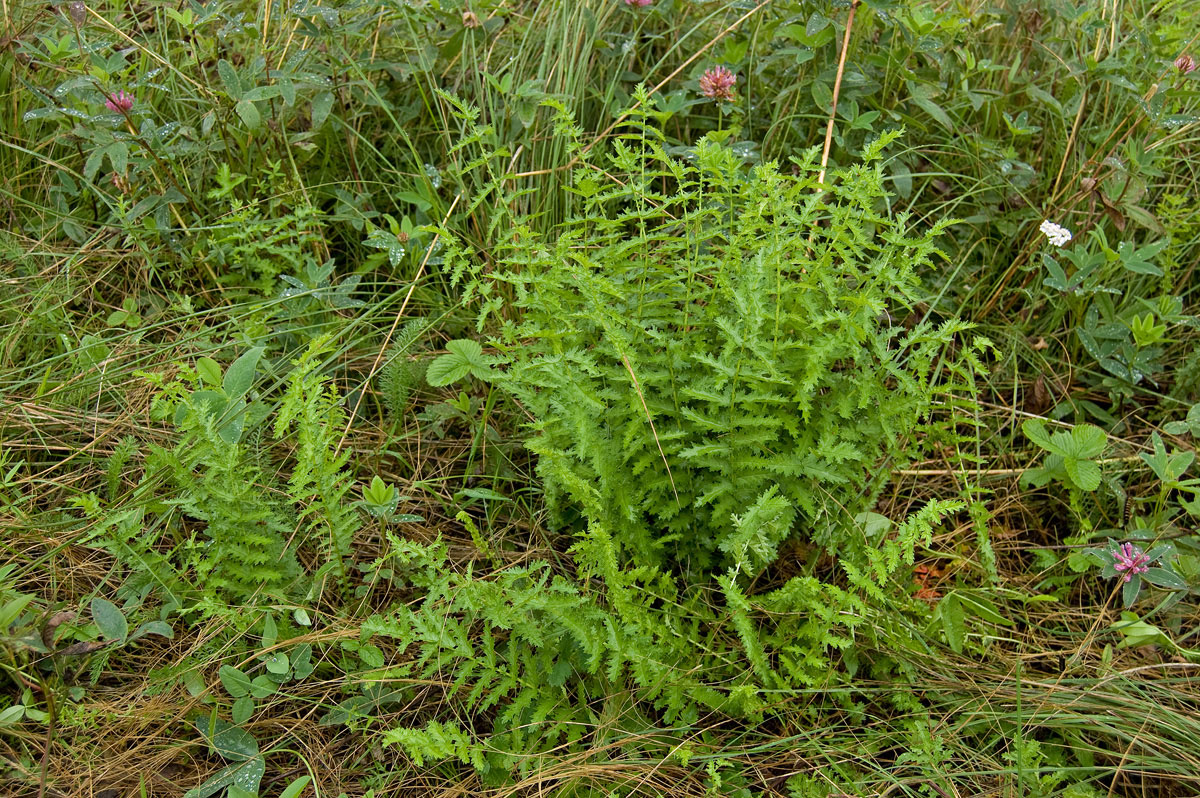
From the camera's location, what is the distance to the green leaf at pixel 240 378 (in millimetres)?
2020

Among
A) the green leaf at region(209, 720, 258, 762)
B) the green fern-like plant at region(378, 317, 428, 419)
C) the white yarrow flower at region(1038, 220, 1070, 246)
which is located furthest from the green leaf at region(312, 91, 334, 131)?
the white yarrow flower at region(1038, 220, 1070, 246)

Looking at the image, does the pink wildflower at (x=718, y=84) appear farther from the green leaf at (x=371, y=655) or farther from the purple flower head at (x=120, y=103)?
the green leaf at (x=371, y=655)

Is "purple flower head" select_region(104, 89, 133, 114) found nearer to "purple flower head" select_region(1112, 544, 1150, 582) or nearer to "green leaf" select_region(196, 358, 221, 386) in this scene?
"green leaf" select_region(196, 358, 221, 386)

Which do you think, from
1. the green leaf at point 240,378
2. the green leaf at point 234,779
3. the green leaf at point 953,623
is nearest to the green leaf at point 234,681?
the green leaf at point 234,779

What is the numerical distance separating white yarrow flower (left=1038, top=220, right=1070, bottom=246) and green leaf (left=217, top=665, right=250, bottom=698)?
2.23 meters

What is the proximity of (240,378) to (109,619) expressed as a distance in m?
0.56

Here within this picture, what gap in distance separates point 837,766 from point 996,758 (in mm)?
314

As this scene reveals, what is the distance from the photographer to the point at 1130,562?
197 centimetres

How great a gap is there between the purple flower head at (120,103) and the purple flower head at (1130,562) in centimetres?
265

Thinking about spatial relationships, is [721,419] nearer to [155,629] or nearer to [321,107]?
[155,629]

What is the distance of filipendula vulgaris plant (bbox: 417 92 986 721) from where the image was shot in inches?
67.6

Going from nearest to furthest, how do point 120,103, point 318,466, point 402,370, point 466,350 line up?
1. point 318,466
2. point 466,350
3. point 402,370
4. point 120,103

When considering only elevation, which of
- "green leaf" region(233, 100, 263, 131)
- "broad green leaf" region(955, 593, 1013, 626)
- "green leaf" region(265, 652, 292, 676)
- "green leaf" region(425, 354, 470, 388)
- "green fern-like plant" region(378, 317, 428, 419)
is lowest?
"broad green leaf" region(955, 593, 1013, 626)

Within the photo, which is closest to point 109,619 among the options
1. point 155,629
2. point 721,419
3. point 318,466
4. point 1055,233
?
point 155,629
